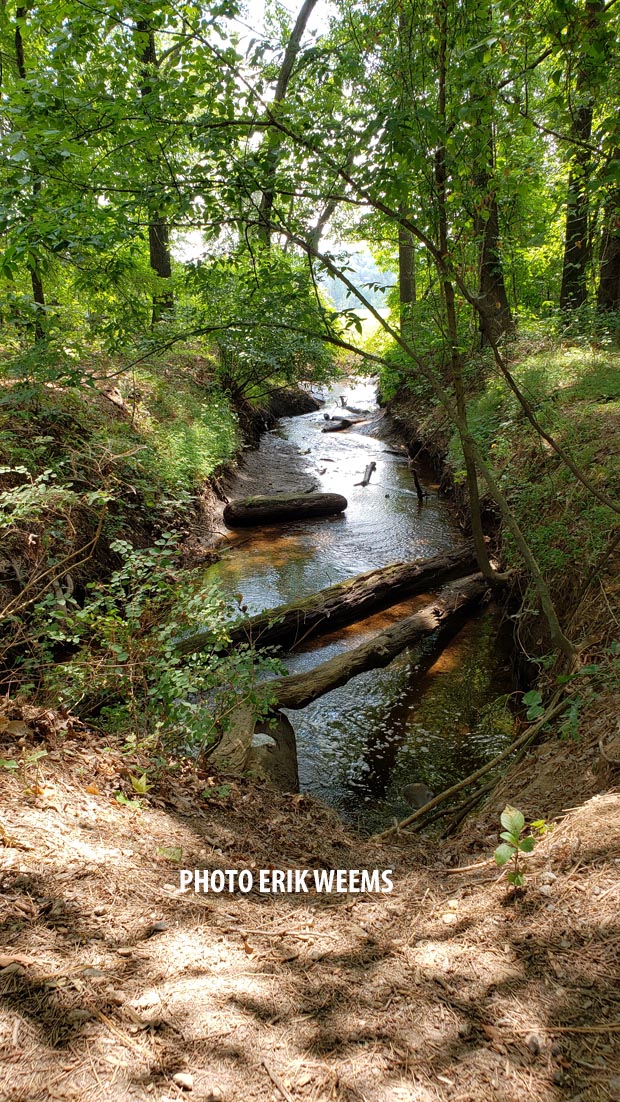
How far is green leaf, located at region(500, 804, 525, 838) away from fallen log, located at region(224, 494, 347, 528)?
8088 mm

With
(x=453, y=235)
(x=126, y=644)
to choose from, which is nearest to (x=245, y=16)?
(x=453, y=235)

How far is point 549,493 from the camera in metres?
6.21

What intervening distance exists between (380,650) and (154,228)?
9951 mm

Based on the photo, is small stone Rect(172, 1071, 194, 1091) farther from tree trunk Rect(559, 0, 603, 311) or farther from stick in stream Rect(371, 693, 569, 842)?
tree trunk Rect(559, 0, 603, 311)

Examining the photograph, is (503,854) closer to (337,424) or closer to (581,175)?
(581,175)

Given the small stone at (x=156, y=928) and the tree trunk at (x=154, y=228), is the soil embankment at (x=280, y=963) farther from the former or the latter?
the tree trunk at (x=154, y=228)

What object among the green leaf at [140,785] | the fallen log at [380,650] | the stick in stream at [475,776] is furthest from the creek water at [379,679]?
the green leaf at [140,785]

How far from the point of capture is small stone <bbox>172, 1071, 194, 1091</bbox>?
5.08ft

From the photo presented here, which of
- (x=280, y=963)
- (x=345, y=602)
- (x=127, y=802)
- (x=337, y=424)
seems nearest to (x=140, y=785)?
(x=127, y=802)

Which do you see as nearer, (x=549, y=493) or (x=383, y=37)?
(x=383, y=37)

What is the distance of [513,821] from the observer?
2.35 metres

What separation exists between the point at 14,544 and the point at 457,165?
16.5ft

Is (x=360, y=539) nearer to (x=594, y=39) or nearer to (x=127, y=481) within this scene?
(x=127, y=481)

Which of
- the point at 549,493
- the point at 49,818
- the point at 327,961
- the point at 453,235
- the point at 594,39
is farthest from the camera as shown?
the point at 549,493
